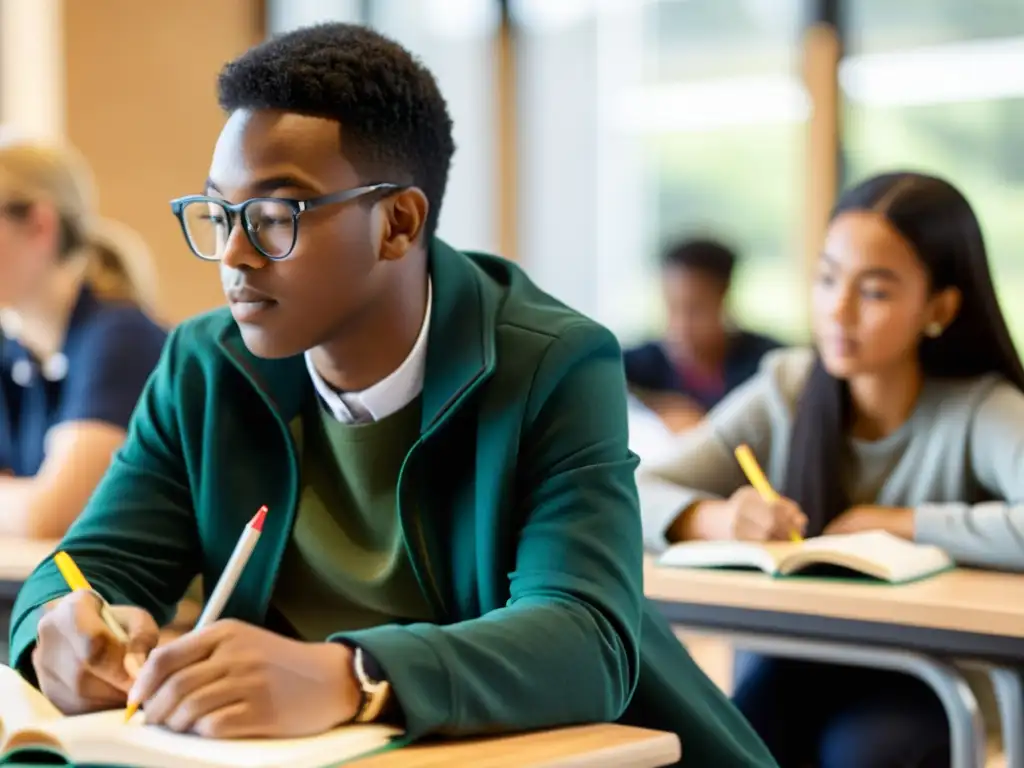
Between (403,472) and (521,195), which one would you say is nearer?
(403,472)

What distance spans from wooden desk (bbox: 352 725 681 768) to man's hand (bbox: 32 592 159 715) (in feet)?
0.87

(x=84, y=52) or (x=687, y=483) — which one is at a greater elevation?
(x=84, y=52)

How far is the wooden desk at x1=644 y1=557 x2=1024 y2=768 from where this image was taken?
179cm

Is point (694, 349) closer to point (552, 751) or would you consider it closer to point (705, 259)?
point (705, 259)

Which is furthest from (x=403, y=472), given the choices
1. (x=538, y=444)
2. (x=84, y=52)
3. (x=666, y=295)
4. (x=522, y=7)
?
(x=522, y=7)

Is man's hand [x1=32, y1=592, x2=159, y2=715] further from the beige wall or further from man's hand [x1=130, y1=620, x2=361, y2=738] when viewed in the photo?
the beige wall

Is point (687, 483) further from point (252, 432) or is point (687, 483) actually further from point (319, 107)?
point (319, 107)

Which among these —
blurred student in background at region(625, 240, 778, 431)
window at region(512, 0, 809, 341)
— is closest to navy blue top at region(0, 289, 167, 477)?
blurred student in background at region(625, 240, 778, 431)

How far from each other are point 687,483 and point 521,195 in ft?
14.1

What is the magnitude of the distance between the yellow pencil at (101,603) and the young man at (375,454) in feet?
0.04

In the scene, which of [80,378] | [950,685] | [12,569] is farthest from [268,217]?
[80,378]

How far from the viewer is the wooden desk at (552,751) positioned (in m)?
1.05

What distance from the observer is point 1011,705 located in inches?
72.4

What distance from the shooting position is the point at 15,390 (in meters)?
2.71
